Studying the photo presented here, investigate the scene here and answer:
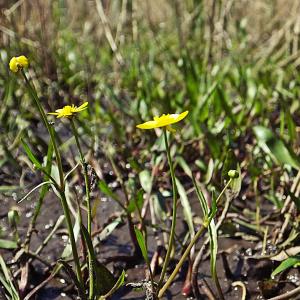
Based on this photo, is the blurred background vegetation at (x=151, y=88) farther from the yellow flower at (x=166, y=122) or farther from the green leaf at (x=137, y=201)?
the yellow flower at (x=166, y=122)

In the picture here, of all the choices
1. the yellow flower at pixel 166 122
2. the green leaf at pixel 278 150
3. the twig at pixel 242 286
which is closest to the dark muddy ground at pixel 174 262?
the twig at pixel 242 286

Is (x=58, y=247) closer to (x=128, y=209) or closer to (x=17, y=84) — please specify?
(x=128, y=209)

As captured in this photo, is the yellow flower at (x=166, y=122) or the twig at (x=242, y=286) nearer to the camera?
the yellow flower at (x=166, y=122)

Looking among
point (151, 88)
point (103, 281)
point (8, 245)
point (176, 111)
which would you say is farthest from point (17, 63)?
point (151, 88)

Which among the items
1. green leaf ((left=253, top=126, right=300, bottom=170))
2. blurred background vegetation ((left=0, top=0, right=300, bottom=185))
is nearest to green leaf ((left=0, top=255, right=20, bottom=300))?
blurred background vegetation ((left=0, top=0, right=300, bottom=185))

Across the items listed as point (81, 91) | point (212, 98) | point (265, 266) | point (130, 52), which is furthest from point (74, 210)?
point (130, 52)

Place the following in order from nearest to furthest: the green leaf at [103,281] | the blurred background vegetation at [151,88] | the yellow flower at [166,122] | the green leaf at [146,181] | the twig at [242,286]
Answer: the yellow flower at [166,122] < the green leaf at [103,281] < the twig at [242,286] < the green leaf at [146,181] < the blurred background vegetation at [151,88]

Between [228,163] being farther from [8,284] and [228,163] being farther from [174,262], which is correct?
[8,284]

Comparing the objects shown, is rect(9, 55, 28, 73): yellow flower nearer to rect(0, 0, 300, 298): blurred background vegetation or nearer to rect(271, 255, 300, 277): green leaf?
rect(0, 0, 300, 298): blurred background vegetation

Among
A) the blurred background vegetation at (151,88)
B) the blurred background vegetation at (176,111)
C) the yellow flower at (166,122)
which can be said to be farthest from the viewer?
the blurred background vegetation at (151,88)
